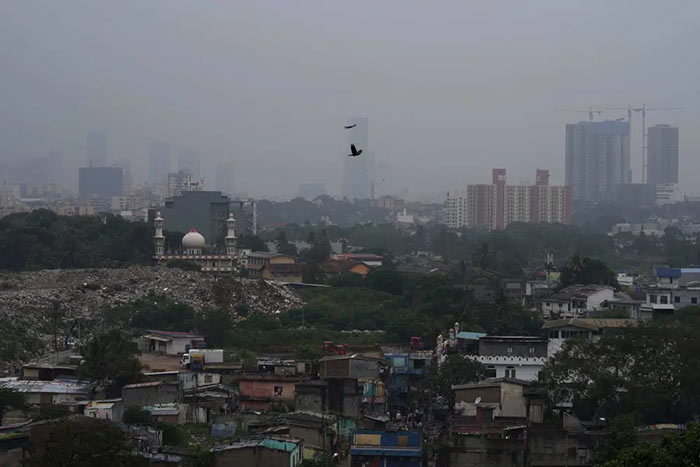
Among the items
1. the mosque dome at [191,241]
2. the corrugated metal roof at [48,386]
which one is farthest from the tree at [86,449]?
the mosque dome at [191,241]

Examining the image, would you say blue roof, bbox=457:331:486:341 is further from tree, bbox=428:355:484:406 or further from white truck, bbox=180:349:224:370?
white truck, bbox=180:349:224:370

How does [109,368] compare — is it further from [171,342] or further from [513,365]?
[513,365]

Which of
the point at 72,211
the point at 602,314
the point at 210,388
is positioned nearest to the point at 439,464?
the point at 210,388

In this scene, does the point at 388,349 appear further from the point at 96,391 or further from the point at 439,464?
the point at 439,464

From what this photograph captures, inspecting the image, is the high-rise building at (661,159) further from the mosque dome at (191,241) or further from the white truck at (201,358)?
the white truck at (201,358)

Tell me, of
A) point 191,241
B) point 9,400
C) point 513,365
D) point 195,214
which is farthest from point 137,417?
point 195,214

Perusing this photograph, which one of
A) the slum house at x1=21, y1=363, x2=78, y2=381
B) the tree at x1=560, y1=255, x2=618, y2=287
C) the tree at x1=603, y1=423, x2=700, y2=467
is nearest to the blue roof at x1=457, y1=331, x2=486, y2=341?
the slum house at x1=21, y1=363, x2=78, y2=381
